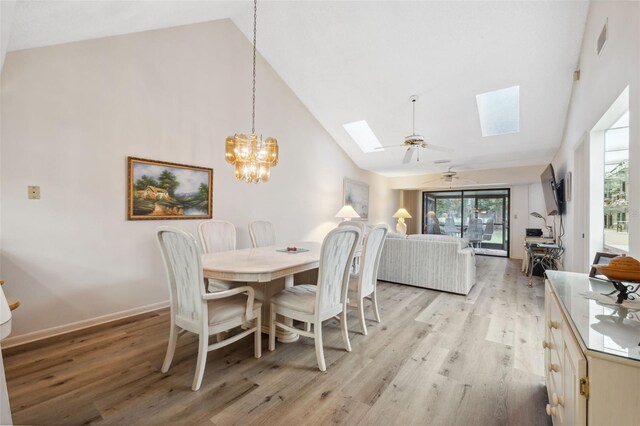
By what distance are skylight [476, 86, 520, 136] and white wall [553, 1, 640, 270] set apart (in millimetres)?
820

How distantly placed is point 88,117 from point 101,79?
413 mm

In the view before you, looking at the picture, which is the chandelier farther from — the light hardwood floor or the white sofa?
the white sofa

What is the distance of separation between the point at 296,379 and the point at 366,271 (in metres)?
1.12

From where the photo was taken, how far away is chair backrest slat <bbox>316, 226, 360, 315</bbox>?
2021 mm

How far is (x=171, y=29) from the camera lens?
10.7ft

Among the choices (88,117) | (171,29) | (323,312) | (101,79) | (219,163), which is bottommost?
(323,312)

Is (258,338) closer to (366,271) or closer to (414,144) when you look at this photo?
(366,271)

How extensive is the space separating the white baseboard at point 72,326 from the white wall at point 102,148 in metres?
0.03

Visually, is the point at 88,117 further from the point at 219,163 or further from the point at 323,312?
the point at 323,312

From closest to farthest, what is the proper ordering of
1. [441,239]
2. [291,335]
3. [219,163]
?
[291,335]
[219,163]
[441,239]

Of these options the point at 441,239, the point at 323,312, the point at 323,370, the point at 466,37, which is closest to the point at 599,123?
the point at 466,37

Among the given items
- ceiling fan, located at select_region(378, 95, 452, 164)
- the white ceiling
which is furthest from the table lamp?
the white ceiling

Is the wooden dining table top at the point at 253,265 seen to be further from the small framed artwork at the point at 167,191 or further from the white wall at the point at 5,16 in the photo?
the white wall at the point at 5,16

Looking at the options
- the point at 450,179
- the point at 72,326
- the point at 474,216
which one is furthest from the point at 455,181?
the point at 72,326
